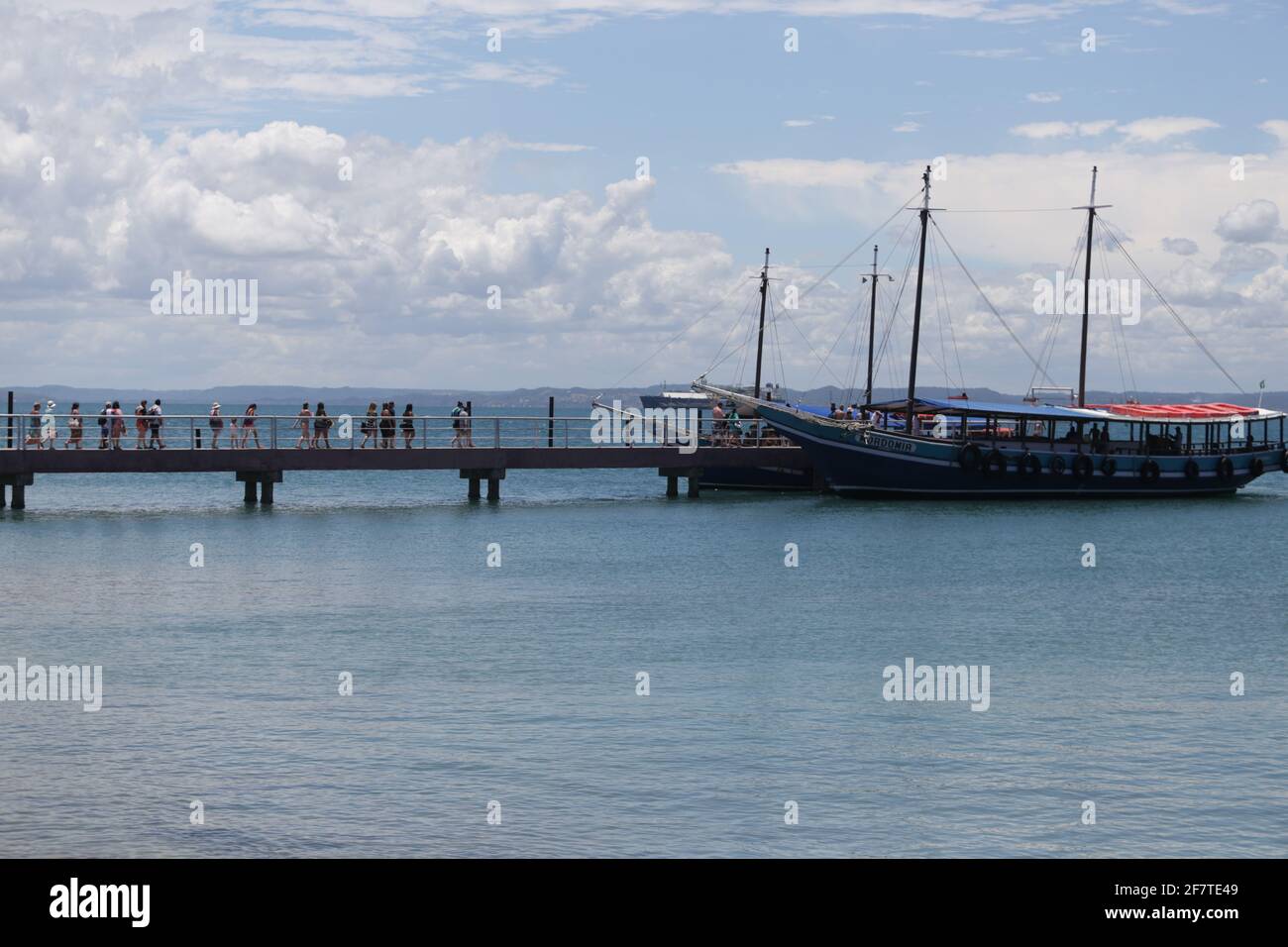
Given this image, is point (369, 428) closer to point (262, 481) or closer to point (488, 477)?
point (262, 481)

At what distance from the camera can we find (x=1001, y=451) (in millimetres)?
64500

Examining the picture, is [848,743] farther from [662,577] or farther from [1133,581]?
[1133,581]

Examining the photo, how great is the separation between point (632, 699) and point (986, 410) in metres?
42.4

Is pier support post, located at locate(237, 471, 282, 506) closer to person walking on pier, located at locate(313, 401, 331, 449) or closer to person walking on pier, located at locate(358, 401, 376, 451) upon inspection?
person walking on pier, located at locate(313, 401, 331, 449)

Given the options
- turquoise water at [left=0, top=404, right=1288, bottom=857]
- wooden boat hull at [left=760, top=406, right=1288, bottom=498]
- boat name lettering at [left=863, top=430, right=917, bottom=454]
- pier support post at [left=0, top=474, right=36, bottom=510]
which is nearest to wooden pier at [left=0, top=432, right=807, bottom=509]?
pier support post at [left=0, top=474, right=36, bottom=510]

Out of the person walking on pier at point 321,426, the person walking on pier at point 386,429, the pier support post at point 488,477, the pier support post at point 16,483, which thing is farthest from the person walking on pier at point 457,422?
the pier support post at point 16,483

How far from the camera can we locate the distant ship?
64.1m

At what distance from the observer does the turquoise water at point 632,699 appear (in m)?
17.0

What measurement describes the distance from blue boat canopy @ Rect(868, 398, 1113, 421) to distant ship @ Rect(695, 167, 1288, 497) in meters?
0.05

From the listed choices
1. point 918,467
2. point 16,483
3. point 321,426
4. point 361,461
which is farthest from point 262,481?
point 918,467

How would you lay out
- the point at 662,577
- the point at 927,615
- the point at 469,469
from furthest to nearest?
the point at 469,469 < the point at 662,577 < the point at 927,615
